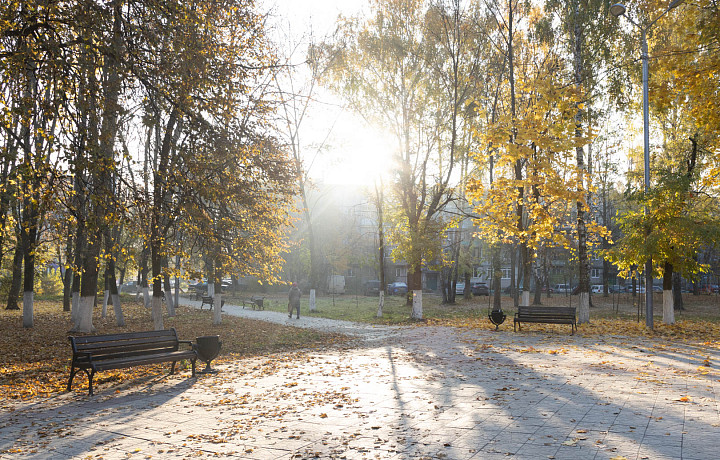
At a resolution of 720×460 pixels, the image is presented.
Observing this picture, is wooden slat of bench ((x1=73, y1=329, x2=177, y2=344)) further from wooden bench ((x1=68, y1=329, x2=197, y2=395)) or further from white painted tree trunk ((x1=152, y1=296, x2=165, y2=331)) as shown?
white painted tree trunk ((x1=152, y1=296, x2=165, y2=331))

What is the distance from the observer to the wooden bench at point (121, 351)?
8.20m

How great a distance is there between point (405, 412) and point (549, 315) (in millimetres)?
10423

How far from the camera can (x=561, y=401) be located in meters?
6.80

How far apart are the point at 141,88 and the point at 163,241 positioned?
11.7 feet

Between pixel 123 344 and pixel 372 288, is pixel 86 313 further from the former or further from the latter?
pixel 372 288

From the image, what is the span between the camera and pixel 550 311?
51.3 ft

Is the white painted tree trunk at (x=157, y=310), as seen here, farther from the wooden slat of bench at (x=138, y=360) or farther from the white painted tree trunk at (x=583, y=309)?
the white painted tree trunk at (x=583, y=309)

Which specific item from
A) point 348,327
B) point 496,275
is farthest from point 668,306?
point 348,327

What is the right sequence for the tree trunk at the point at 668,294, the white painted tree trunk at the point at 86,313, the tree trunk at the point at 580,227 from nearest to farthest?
the white painted tree trunk at the point at 86,313 < the tree trunk at the point at 668,294 < the tree trunk at the point at 580,227

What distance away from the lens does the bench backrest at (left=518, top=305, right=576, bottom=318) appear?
1533 cm

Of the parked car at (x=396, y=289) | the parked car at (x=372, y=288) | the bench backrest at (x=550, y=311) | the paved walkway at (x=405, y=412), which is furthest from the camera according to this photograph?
the parked car at (x=372, y=288)

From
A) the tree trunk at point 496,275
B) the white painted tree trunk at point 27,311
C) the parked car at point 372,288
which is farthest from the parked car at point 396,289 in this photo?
the white painted tree trunk at point 27,311

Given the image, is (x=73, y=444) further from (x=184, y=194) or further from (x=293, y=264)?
(x=293, y=264)

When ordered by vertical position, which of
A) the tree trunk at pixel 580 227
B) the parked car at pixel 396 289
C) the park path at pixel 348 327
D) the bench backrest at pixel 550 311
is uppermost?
the tree trunk at pixel 580 227
